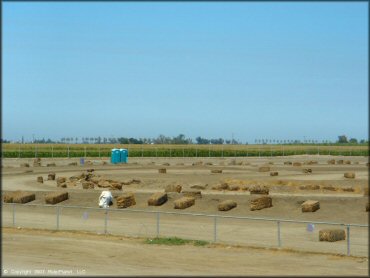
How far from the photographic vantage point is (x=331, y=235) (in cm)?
2648

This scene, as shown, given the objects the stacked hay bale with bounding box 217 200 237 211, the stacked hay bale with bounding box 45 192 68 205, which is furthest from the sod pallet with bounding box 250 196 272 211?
the stacked hay bale with bounding box 45 192 68 205

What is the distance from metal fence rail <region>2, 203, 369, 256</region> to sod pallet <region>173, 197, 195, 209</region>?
3.40 meters

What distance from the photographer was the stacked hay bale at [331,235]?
86.9ft

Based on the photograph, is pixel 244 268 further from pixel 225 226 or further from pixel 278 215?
pixel 278 215

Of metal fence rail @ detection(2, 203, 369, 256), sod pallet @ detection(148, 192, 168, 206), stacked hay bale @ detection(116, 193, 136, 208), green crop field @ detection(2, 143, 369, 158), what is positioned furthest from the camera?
green crop field @ detection(2, 143, 369, 158)

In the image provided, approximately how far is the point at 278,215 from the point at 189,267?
1779 centimetres

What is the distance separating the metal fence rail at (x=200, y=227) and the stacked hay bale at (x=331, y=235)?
0.94 feet

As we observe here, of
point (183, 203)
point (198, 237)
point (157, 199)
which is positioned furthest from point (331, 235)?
point (157, 199)

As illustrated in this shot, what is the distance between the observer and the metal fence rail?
26.1m

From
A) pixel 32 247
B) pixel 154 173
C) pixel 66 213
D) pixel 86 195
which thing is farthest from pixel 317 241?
pixel 154 173

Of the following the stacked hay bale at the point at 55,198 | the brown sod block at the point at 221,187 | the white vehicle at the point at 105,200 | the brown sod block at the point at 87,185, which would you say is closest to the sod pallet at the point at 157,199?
the white vehicle at the point at 105,200

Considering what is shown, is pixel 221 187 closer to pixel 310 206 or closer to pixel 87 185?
pixel 87 185

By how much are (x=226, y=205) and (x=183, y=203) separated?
286cm

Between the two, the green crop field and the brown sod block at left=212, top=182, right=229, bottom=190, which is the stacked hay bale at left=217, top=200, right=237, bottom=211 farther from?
the green crop field
